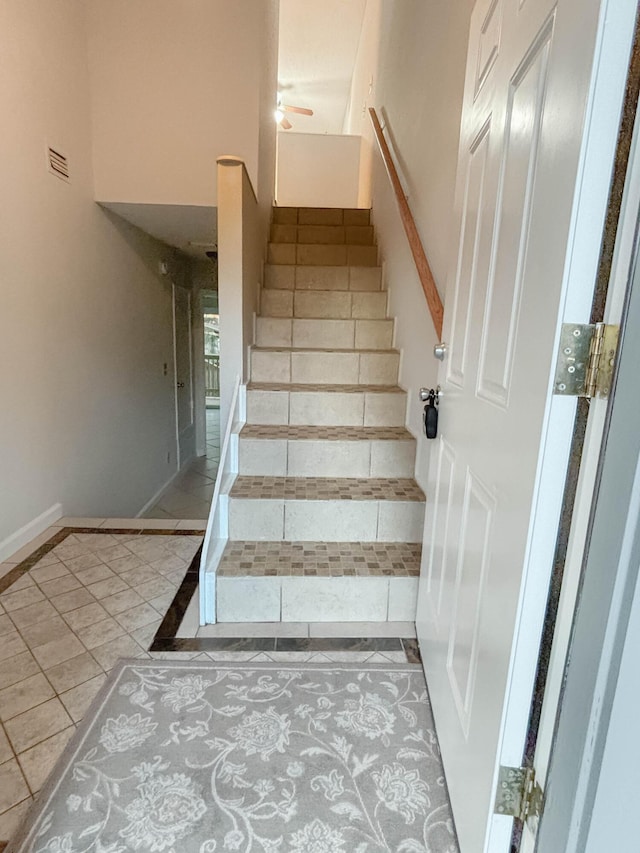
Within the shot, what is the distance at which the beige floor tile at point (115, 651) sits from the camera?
1.45m

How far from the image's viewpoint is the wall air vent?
7.59 ft

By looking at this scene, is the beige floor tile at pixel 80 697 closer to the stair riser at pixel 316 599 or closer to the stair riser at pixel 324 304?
the stair riser at pixel 316 599

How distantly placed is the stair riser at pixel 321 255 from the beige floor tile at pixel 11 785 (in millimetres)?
3187

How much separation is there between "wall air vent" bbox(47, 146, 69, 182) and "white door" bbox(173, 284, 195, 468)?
7.16 ft

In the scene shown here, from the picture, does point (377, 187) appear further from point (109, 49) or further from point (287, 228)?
point (109, 49)

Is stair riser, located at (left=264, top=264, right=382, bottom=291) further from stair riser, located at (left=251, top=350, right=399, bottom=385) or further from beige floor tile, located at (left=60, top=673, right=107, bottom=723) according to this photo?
beige floor tile, located at (left=60, top=673, right=107, bottom=723)

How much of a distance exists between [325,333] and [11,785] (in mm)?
2408

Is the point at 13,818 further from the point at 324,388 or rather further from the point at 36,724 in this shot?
the point at 324,388

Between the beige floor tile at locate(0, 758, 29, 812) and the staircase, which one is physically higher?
the staircase

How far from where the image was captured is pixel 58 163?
239 cm

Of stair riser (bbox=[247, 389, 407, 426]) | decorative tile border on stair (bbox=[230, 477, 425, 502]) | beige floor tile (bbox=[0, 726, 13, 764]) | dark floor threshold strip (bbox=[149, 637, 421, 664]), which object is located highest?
stair riser (bbox=[247, 389, 407, 426])

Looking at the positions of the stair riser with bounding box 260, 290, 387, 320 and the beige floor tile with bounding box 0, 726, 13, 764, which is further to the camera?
the stair riser with bounding box 260, 290, 387, 320

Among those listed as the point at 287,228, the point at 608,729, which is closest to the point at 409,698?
the point at 608,729

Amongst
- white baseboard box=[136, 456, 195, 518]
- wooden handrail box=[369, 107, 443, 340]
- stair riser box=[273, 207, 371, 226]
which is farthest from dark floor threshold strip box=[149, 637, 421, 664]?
stair riser box=[273, 207, 371, 226]
